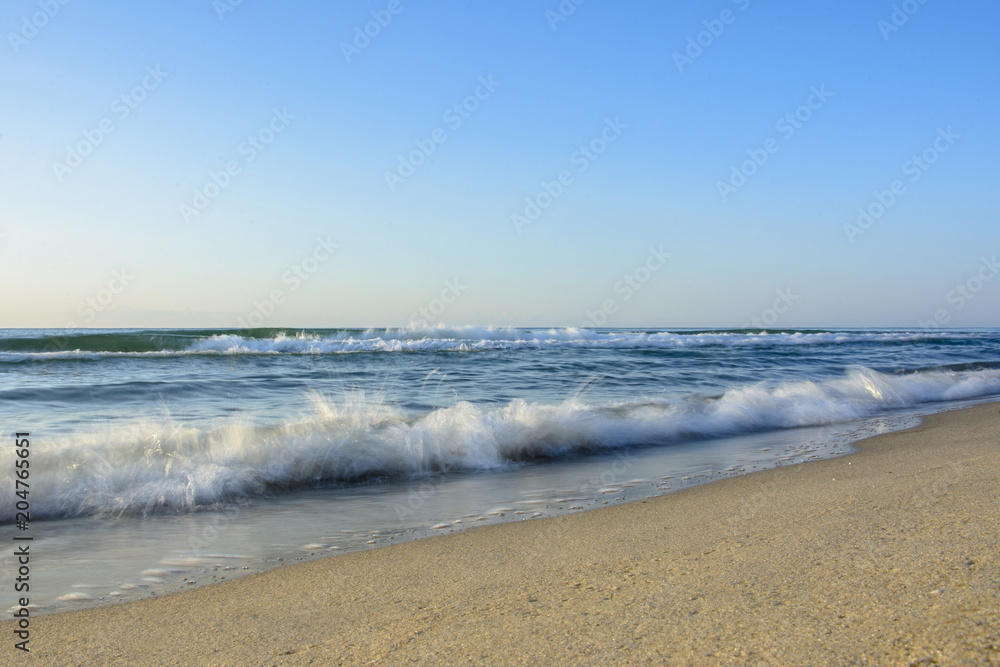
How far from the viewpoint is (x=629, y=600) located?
237cm

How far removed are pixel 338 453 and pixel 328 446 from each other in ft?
0.42

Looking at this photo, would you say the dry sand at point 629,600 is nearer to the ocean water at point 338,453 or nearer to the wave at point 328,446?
the ocean water at point 338,453

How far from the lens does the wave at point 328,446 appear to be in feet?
16.1

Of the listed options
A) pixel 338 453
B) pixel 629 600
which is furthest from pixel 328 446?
pixel 629 600

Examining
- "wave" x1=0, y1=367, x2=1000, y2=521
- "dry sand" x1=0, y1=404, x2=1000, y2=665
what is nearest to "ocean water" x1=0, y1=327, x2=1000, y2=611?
"wave" x1=0, y1=367, x2=1000, y2=521

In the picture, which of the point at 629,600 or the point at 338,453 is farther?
the point at 338,453

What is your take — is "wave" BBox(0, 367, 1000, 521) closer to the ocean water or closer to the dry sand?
the ocean water

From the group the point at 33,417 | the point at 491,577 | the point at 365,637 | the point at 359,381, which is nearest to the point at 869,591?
the point at 491,577

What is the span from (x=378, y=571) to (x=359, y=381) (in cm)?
1102

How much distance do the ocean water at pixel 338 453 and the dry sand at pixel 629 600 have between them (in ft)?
1.36

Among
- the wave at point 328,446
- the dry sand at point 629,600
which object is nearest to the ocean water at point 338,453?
the wave at point 328,446

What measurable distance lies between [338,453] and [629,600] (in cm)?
419

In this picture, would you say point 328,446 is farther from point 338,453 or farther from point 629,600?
point 629,600

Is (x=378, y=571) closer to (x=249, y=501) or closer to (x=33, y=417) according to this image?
(x=249, y=501)
